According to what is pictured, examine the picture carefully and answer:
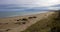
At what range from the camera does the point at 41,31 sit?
159 cm

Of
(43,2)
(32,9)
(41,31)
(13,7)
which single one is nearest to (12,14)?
(13,7)

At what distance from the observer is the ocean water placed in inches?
107

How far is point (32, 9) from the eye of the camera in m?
2.73

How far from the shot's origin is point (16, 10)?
2.91 metres

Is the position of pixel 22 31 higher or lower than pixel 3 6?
lower

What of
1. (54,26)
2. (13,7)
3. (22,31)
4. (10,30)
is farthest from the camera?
(13,7)

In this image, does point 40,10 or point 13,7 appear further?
point 13,7

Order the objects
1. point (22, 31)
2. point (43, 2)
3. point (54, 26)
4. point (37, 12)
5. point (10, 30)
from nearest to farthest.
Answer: point (54, 26) < point (22, 31) < point (10, 30) < point (43, 2) < point (37, 12)

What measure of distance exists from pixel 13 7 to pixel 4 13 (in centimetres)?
25

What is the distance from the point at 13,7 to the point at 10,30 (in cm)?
104

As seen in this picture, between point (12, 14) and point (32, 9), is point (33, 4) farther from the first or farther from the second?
point (12, 14)

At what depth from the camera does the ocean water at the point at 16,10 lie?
2708 mm

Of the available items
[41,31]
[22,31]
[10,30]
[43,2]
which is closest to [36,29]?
[41,31]

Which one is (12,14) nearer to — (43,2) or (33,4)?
(33,4)
